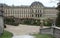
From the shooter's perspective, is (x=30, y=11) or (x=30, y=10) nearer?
(x=30, y=10)

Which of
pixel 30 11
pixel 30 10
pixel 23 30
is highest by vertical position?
pixel 30 10

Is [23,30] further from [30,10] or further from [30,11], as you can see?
[30,11]

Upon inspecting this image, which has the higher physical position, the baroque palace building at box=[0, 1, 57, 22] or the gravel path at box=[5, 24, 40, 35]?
the baroque palace building at box=[0, 1, 57, 22]

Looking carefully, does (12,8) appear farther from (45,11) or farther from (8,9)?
(45,11)

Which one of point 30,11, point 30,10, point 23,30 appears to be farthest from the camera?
point 30,11

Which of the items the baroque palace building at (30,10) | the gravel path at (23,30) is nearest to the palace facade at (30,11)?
the baroque palace building at (30,10)

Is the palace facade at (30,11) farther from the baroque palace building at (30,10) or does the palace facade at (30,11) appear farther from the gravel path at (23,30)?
the gravel path at (23,30)

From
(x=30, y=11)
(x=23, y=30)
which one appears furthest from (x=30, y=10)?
(x=23, y=30)

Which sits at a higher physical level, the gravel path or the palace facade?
the palace facade

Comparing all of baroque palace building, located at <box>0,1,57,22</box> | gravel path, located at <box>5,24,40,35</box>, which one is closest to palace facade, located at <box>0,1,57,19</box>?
baroque palace building, located at <box>0,1,57,22</box>

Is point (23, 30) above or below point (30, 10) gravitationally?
below

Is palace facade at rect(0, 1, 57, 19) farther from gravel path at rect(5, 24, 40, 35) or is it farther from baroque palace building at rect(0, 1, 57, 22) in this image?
gravel path at rect(5, 24, 40, 35)

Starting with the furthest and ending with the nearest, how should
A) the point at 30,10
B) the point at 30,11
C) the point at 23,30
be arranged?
the point at 30,11 < the point at 30,10 < the point at 23,30

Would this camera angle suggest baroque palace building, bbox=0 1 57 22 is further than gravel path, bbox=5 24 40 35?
Yes
